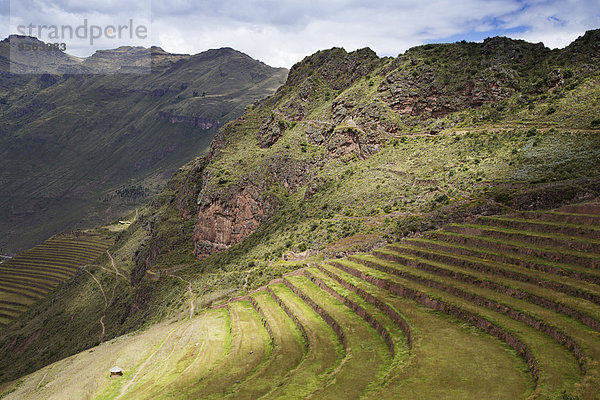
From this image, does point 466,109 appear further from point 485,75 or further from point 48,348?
point 48,348

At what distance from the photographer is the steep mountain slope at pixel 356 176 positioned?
4806 centimetres

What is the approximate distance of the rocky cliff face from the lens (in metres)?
75.9

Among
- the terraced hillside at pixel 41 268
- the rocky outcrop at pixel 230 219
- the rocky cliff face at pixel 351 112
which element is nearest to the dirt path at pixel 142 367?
the rocky outcrop at pixel 230 219

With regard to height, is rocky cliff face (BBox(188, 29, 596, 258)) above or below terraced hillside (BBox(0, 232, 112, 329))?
above

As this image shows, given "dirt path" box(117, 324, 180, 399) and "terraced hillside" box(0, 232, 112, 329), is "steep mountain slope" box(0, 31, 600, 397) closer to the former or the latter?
"dirt path" box(117, 324, 180, 399)

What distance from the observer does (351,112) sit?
294 ft

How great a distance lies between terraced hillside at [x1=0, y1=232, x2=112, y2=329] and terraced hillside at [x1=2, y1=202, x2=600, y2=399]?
3777 inches

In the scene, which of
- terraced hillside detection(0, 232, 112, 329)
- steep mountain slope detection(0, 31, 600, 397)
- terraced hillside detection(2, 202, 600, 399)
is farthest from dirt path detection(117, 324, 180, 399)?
terraced hillside detection(0, 232, 112, 329)

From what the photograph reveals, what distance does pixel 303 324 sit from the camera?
33.6 m

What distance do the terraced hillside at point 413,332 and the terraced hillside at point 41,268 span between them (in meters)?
95.9

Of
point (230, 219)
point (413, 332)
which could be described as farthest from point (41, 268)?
point (413, 332)

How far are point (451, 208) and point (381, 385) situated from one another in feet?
107

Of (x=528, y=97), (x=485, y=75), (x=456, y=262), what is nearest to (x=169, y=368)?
(x=456, y=262)

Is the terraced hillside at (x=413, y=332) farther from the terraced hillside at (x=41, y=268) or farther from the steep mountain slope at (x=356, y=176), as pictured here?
the terraced hillside at (x=41, y=268)
